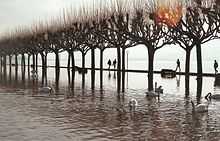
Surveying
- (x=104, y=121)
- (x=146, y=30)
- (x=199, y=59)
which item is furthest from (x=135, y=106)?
(x=146, y=30)

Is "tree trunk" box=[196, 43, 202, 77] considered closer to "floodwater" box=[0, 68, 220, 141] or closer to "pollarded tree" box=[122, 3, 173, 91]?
"pollarded tree" box=[122, 3, 173, 91]

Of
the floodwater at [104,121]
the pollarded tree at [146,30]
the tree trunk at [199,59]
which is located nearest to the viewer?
the floodwater at [104,121]

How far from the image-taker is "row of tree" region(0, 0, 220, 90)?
4666 centimetres

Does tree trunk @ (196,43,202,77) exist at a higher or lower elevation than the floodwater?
higher

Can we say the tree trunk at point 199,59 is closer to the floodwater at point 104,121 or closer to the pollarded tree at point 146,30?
the pollarded tree at point 146,30

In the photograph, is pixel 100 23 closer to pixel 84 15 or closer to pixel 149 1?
pixel 84 15

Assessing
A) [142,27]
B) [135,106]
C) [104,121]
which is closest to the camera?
[104,121]

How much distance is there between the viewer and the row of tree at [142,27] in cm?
4666

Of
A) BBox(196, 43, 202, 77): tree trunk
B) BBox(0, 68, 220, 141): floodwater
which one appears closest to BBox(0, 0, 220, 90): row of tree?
BBox(196, 43, 202, 77): tree trunk

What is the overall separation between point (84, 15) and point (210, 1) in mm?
29359

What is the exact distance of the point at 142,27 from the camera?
54.2 metres

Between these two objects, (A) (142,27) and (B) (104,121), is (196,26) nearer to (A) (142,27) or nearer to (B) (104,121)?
(A) (142,27)

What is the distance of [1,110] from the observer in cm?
2088

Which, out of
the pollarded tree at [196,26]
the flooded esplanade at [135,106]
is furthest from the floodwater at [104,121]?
the pollarded tree at [196,26]
